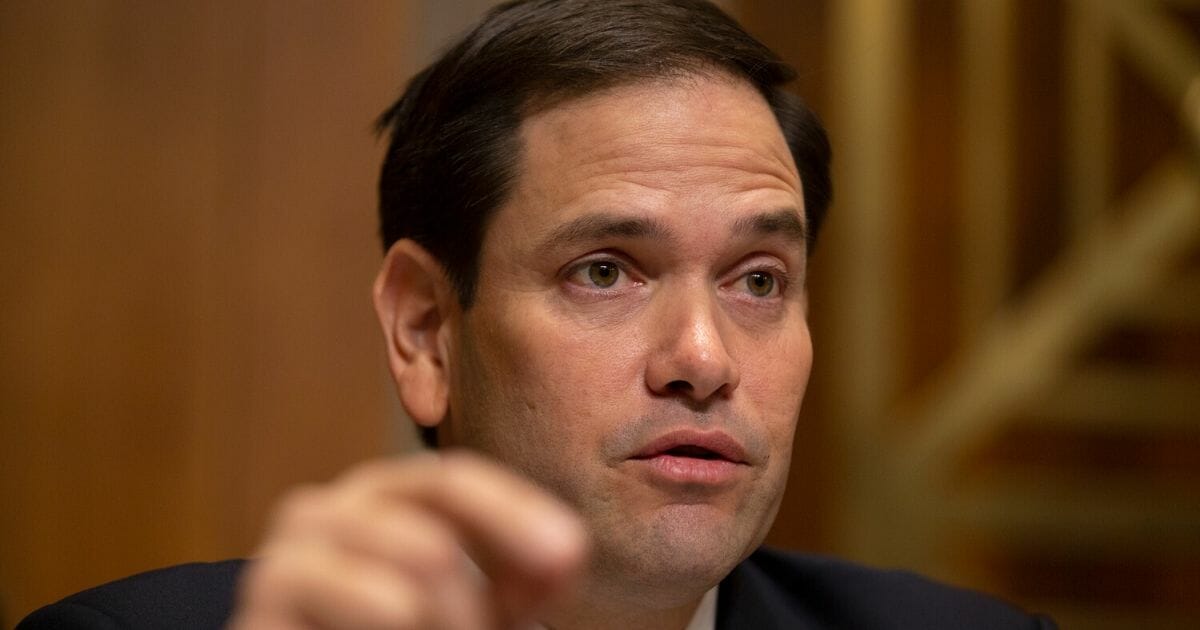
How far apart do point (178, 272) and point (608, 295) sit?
1180 millimetres

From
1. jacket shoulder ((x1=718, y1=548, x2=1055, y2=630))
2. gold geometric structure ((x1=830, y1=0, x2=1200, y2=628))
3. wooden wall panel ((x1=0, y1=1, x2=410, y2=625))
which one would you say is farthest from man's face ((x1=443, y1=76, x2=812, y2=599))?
gold geometric structure ((x1=830, y1=0, x2=1200, y2=628))

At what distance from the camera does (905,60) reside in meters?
3.49

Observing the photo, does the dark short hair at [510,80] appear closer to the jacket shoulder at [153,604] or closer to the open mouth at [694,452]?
the open mouth at [694,452]

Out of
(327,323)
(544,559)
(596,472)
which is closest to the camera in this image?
(544,559)

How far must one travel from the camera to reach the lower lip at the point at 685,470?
148 cm

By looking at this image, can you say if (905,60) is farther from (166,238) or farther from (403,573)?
(403,573)

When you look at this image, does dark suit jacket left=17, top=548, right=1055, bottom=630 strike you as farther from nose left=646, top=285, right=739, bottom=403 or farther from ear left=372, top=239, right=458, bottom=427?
nose left=646, top=285, right=739, bottom=403

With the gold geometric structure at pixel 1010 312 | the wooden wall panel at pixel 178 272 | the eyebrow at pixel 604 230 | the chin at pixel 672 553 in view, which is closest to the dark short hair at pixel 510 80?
the eyebrow at pixel 604 230

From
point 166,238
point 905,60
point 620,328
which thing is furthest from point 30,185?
point 905,60

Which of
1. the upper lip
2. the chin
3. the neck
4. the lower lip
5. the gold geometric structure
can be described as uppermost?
the upper lip

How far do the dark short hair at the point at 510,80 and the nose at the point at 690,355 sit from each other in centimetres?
26

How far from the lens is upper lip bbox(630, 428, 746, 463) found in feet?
4.87

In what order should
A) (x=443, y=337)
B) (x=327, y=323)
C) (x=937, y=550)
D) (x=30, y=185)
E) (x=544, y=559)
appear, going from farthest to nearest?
(x=937, y=550) → (x=327, y=323) → (x=30, y=185) → (x=443, y=337) → (x=544, y=559)

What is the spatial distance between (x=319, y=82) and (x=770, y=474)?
1.36 m
